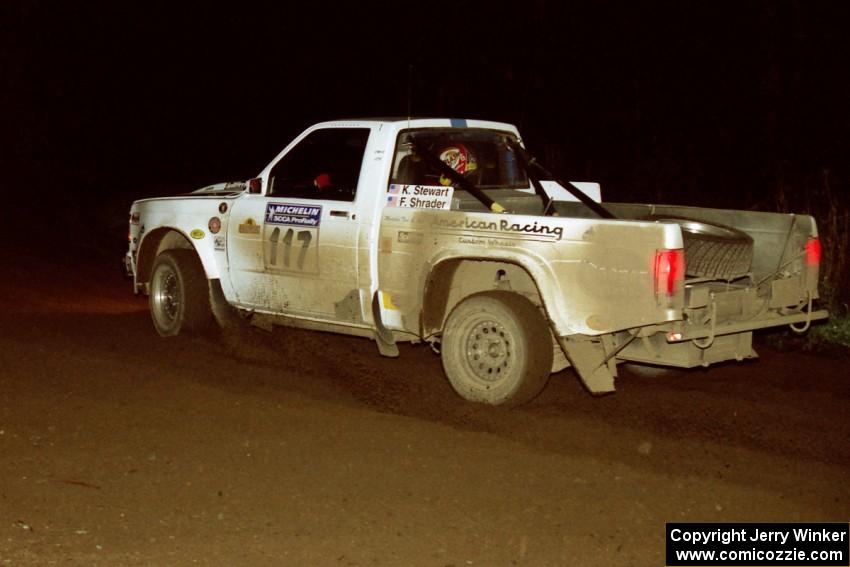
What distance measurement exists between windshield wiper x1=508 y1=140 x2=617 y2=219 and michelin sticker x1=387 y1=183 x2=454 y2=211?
49.6 inches

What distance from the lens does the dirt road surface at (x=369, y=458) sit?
18.0 feet

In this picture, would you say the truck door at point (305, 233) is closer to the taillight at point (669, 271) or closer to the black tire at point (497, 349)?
the black tire at point (497, 349)

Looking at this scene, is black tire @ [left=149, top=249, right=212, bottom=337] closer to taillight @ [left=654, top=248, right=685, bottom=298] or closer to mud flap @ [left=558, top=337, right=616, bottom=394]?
mud flap @ [left=558, top=337, right=616, bottom=394]

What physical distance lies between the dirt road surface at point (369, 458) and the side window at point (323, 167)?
136cm

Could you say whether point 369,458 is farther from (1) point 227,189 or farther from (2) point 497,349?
(1) point 227,189

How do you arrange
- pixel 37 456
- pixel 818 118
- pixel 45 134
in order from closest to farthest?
pixel 37 456 → pixel 818 118 → pixel 45 134

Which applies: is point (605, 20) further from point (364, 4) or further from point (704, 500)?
point (704, 500)

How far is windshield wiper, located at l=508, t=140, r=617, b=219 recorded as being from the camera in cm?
892

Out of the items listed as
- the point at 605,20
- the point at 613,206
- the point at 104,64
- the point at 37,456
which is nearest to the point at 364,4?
the point at 605,20

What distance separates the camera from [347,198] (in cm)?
869

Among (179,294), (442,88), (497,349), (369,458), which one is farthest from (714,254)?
(442,88)

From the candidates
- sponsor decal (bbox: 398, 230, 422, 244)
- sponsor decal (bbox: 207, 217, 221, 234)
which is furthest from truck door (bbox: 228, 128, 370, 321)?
sponsor decal (bbox: 398, 230, 422, 244)

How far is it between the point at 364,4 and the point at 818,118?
39.1 feet

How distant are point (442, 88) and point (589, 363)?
17428 millimetres
